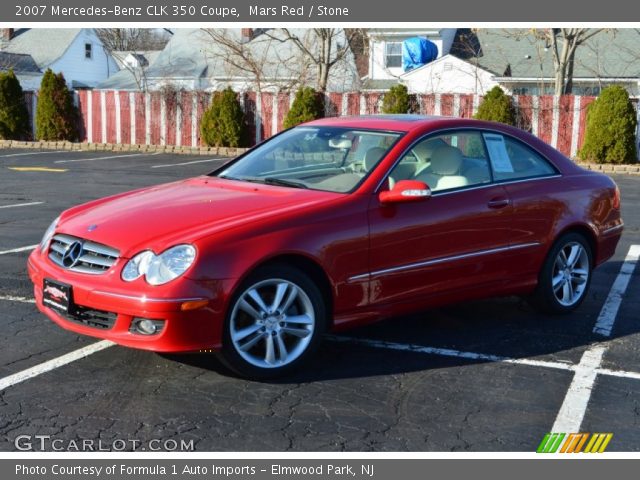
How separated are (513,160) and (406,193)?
148 centimetres

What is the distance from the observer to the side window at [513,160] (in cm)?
638

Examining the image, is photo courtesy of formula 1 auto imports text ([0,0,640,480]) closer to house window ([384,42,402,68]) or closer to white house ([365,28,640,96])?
white house ([365,28,640,96])

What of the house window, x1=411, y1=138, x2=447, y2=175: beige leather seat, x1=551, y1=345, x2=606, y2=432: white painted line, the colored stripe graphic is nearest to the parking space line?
x1=411, y1=138, x2=447, y2=175: beige leather seat

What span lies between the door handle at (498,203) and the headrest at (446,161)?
0.34m

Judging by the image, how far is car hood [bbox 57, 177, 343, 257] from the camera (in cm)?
488

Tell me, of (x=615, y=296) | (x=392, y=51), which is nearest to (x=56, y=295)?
(x=615, y=296)

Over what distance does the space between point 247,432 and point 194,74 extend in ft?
142

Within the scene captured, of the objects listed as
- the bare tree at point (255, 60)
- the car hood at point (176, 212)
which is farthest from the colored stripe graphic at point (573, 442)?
the bare tree at point (255, 60)

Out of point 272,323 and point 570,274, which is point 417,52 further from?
point 272,323

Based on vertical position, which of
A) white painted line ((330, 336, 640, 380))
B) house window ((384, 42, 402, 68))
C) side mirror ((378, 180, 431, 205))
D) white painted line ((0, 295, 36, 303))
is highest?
house window ((384, 42, 402, 68))

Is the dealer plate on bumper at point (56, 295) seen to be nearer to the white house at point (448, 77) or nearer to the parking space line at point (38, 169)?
the parking space line at point (38, 169)

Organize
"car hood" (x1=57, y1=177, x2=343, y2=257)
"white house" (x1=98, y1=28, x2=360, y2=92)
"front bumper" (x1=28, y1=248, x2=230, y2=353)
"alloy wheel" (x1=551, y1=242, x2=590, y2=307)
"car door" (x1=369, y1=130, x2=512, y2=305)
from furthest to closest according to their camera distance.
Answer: "white house" (x1=98, y1=28, x2=360, y2=92) → "alloy wheel" (x1=551, y1=242, x2=590, y2=307) → "car door" (x1=369, y1=130, x2=512, y2=305) → "car hood" (x1=57, y1=177, x2=343, y2=257) → "front bumper" (x1=28, y1=248, x2=230, y2=353)

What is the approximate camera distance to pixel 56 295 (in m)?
5.06

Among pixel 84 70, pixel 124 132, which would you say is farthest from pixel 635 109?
pixel 84 70
